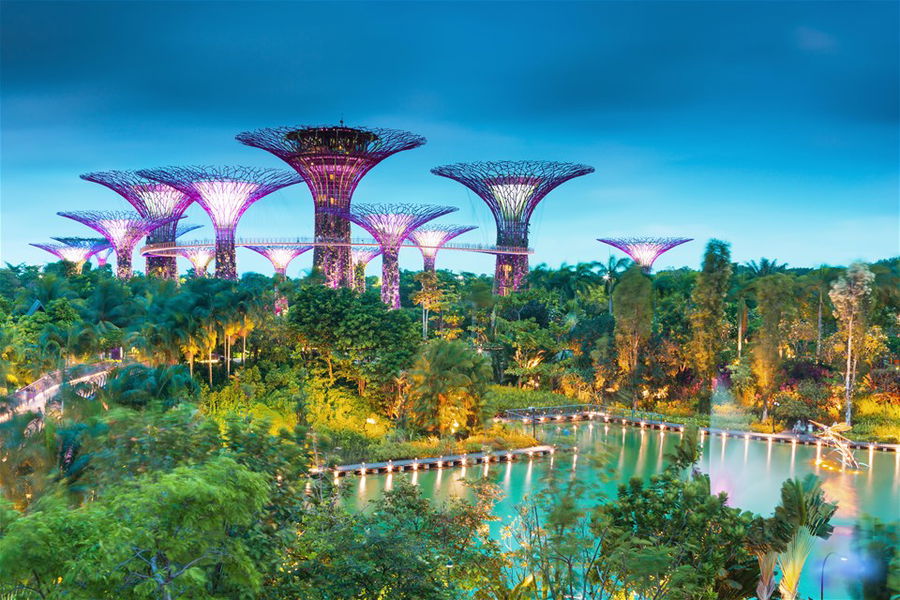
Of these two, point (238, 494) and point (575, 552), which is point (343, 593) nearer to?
point (238, 494)

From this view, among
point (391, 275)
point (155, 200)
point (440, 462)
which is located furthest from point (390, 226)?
point (440, 462)

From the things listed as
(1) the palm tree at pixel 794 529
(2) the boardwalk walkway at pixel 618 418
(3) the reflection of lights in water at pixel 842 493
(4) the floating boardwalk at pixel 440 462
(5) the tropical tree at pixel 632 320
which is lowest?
(4) the floating boardwalk at pixel 440 462

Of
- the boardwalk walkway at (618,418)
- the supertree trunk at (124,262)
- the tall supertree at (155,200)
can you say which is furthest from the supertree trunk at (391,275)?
the supertree trunk at (124,262)

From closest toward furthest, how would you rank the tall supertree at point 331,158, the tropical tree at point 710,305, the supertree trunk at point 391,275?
the tropical tree at point 710,305, the tall supertree at point 331,158, the supertree trunk at point 391,275

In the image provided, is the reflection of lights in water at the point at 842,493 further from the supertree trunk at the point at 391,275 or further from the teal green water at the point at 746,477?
the supertree trunk at the point at 391,275

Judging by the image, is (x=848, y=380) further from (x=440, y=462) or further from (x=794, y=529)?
(x=794, y=529)

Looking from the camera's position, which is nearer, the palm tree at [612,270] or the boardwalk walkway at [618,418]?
the boardwalk walkway at [618,418]

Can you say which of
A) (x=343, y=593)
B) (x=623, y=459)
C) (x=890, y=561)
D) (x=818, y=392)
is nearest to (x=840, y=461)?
(x=818, y=392)

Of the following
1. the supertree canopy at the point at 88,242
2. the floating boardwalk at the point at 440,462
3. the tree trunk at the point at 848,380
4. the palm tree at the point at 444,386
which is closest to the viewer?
the floating boardwalk at the point at 440,462
